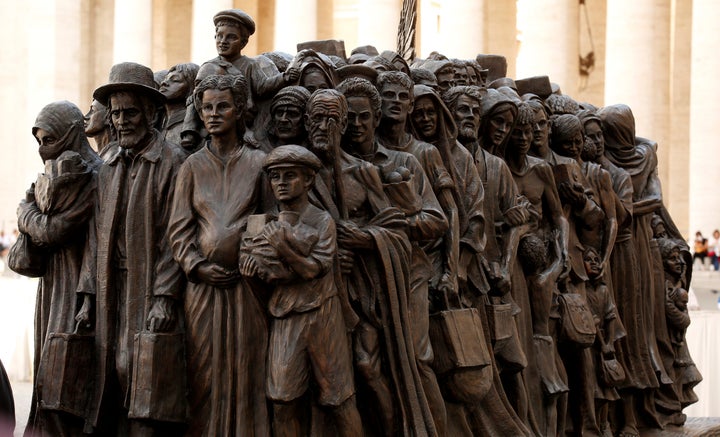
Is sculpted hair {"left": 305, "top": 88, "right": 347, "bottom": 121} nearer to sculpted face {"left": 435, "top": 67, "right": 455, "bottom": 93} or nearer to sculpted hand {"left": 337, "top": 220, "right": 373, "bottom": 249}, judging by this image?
sculpted hand {"left": 337, "top": 220, "right": 373, "bottom": 249}

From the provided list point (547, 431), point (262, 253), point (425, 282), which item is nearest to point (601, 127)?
point (547, 431)

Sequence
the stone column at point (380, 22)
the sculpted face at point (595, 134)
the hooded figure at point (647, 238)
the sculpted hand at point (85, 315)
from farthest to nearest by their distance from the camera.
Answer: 1. the stone column at point (380, 22)
2. the hooded figure at point (647, 238)
3. the sculpted face at point (595, 134)
4. the sculpted hand at point (85, 315)

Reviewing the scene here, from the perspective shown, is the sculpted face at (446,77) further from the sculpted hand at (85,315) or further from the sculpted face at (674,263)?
the sculpted face at (674,263)

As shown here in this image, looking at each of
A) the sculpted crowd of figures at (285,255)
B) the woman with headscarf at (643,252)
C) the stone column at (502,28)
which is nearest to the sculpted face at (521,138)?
the sculpted crowd of figures at (285,255)

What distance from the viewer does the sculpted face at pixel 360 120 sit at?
746 centimetres

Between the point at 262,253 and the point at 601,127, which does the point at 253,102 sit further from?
the point at 601,127

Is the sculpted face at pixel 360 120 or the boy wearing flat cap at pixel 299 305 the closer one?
the boy wearing flat cap at pixel 299 305

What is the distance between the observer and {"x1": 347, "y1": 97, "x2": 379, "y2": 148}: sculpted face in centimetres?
746

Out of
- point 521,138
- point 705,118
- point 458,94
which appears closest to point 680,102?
point 705,118

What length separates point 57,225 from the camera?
7.40m

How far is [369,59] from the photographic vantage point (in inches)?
323

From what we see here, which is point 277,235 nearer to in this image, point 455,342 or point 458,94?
point 455,342

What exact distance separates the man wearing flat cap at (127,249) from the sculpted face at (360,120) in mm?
1004

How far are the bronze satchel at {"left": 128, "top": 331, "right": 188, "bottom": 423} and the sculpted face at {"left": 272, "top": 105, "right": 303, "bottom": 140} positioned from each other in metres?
1.26
